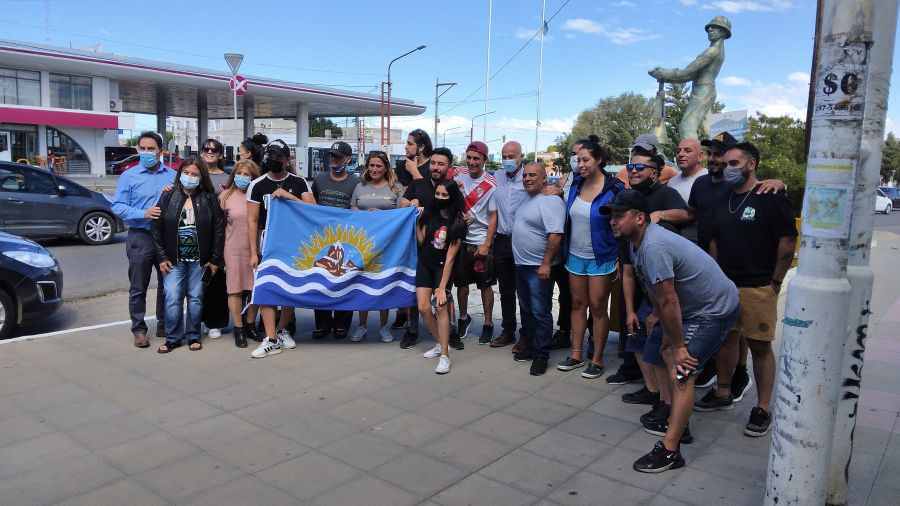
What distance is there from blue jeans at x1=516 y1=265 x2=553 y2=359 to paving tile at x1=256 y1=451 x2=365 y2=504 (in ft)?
7.99

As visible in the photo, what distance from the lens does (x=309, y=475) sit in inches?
149

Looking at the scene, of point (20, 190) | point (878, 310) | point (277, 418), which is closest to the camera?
point (277, 418)

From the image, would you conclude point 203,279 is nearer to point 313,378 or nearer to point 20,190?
point 313,378

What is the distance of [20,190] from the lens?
1212cm

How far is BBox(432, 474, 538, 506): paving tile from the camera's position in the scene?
3541 mm

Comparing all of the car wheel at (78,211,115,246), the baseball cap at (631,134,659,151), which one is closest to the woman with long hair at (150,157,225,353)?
the baseball cap at (631,134,659,151)

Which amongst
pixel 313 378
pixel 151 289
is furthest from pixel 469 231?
pixel 151 289

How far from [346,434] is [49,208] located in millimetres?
10752

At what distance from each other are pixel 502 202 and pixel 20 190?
33.4 ft

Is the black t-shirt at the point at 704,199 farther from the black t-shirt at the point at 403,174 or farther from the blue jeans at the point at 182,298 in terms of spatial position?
the blue jeans at the point at 182,298

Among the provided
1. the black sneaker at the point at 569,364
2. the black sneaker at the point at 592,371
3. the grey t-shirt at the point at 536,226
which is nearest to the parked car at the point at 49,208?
the grey t-shirt at the point at 536,226

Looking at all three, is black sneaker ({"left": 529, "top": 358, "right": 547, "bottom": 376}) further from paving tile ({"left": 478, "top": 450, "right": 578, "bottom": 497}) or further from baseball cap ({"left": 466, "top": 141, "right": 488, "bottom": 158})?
baseball cap ({"left": 466, "top": 141, "right": 488, "bottom": 158})

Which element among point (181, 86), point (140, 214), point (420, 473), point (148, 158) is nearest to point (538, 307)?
point (420, 473)

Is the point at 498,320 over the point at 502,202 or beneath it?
beneath
